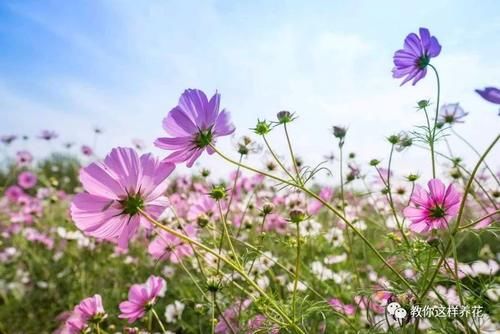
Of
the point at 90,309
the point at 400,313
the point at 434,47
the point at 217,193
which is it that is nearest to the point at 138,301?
the point at 90,309

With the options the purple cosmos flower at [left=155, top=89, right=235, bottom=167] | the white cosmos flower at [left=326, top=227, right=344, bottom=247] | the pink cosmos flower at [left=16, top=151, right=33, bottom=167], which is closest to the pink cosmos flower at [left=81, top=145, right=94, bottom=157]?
the pink cosmos flower at [left=16, top=151, right=33, bottom=167]

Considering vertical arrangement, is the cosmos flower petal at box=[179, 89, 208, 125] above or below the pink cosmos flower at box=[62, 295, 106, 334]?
above

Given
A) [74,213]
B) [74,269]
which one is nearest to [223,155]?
[74,213]

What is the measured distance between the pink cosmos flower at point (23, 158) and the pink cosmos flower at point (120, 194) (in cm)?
306

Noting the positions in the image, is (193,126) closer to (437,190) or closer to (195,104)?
(195,104)

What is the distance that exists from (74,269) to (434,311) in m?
1.68

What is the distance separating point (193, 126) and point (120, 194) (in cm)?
16

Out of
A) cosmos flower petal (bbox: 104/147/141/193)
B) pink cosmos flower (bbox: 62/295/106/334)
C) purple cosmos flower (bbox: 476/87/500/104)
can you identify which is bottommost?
pink cosmos flower (bbox: 62/295/106/334)

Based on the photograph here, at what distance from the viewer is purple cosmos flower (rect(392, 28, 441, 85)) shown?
2.67 feet

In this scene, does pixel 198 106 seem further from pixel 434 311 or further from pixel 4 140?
pixel 4 140

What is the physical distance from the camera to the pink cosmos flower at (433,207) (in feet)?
2.30

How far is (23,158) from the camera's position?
335 centimetres

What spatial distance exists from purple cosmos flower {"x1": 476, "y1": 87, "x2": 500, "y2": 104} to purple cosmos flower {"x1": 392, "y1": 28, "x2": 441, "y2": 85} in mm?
314

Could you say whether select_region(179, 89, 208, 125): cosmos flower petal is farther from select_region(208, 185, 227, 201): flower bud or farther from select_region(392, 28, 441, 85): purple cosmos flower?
select_region(392, 28, 441, 85): purple cosmos flower
